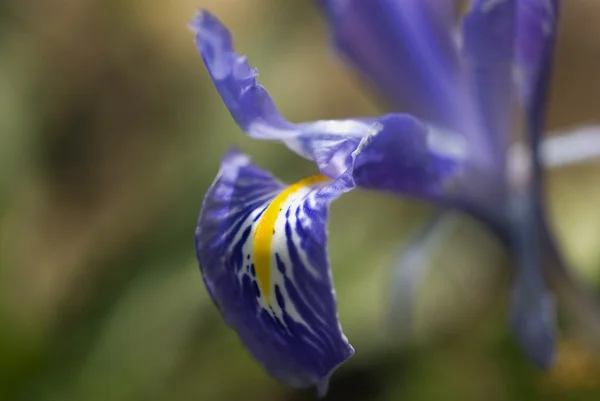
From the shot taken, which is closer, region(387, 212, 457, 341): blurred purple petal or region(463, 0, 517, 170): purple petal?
region(463, 0, 517, 170): purple petal

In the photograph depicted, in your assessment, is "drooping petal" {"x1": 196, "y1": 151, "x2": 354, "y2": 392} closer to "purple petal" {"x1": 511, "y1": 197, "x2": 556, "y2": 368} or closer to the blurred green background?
"purple petal" {"x1": 511, "y1": 197, "x2": 556, "y2": 368}

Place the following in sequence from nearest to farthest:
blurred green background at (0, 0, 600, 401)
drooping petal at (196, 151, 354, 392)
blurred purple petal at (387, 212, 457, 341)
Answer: drooping petal at (196, 151, 354, 392) < blurred purple petal at (387, 212, 457, 341) < blurred green background at (0, 0, 600, 401)

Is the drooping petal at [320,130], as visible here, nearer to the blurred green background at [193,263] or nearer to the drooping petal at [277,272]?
Result: the drooping petal at [277,272]

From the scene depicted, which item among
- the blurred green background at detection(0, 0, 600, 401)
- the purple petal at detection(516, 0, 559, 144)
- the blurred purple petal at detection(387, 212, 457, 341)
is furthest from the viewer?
the blurred green background at detection(0, 0, 600, 401)

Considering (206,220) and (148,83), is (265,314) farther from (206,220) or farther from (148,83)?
(148,83)

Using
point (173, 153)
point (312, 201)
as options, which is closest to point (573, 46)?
point (173, 153)

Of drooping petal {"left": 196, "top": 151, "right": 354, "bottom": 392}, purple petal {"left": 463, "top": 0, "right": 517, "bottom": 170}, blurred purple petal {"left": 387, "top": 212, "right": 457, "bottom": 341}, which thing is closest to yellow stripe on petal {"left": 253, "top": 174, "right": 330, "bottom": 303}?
drooping petal {"left": 196, "top": 151, "right": 354, "bottom": 392}

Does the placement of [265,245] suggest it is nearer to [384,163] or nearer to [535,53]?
[384,163]
